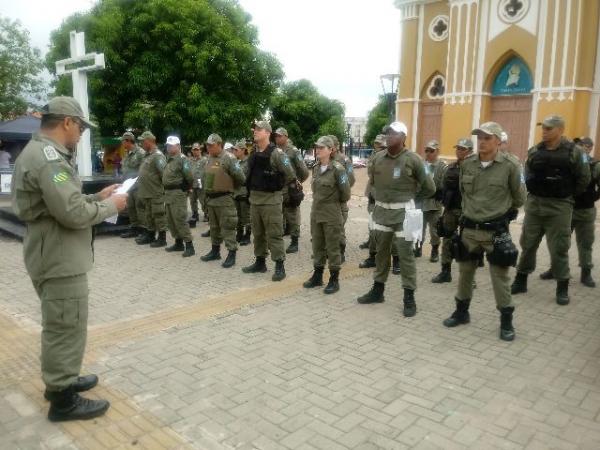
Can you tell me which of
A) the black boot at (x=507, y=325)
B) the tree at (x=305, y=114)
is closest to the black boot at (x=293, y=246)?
the black boot at (x=507, y=325)

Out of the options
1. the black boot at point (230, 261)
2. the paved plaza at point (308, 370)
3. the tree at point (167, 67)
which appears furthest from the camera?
the tree at point (167, 67)

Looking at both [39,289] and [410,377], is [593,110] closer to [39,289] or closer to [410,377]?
[410,377]

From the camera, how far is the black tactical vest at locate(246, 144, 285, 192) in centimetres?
691

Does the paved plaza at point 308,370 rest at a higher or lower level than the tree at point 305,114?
lower

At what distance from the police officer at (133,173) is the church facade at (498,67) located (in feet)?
48.6

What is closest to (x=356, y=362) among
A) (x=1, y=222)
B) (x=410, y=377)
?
(x=410, y=377)

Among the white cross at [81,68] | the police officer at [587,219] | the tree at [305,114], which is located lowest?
the police officer at [587,219]

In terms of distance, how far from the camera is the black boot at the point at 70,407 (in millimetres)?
3381

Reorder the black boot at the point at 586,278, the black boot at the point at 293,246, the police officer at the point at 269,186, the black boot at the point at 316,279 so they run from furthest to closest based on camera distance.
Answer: the black boot at the point at 293,246 → the police officer at the point at 269,186 → the black boot at the point at 586,278 → the black boot at the point at 316,279

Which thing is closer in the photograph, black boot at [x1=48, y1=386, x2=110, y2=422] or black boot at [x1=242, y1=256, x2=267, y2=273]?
black boot at [x1=48, y1=386, x2=110, y2=422]

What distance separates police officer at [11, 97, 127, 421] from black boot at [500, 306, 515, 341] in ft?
→ 11.7

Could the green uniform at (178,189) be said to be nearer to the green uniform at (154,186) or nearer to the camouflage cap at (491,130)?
the green uniform at (154,186)

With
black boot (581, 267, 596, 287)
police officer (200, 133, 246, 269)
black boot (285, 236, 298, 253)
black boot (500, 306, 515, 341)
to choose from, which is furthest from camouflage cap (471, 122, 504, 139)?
black boot (285, 236, 298, 253)

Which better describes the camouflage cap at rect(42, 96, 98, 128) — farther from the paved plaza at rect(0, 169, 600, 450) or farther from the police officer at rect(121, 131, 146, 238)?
the police officer at rect(121, 131, 146, 238)
